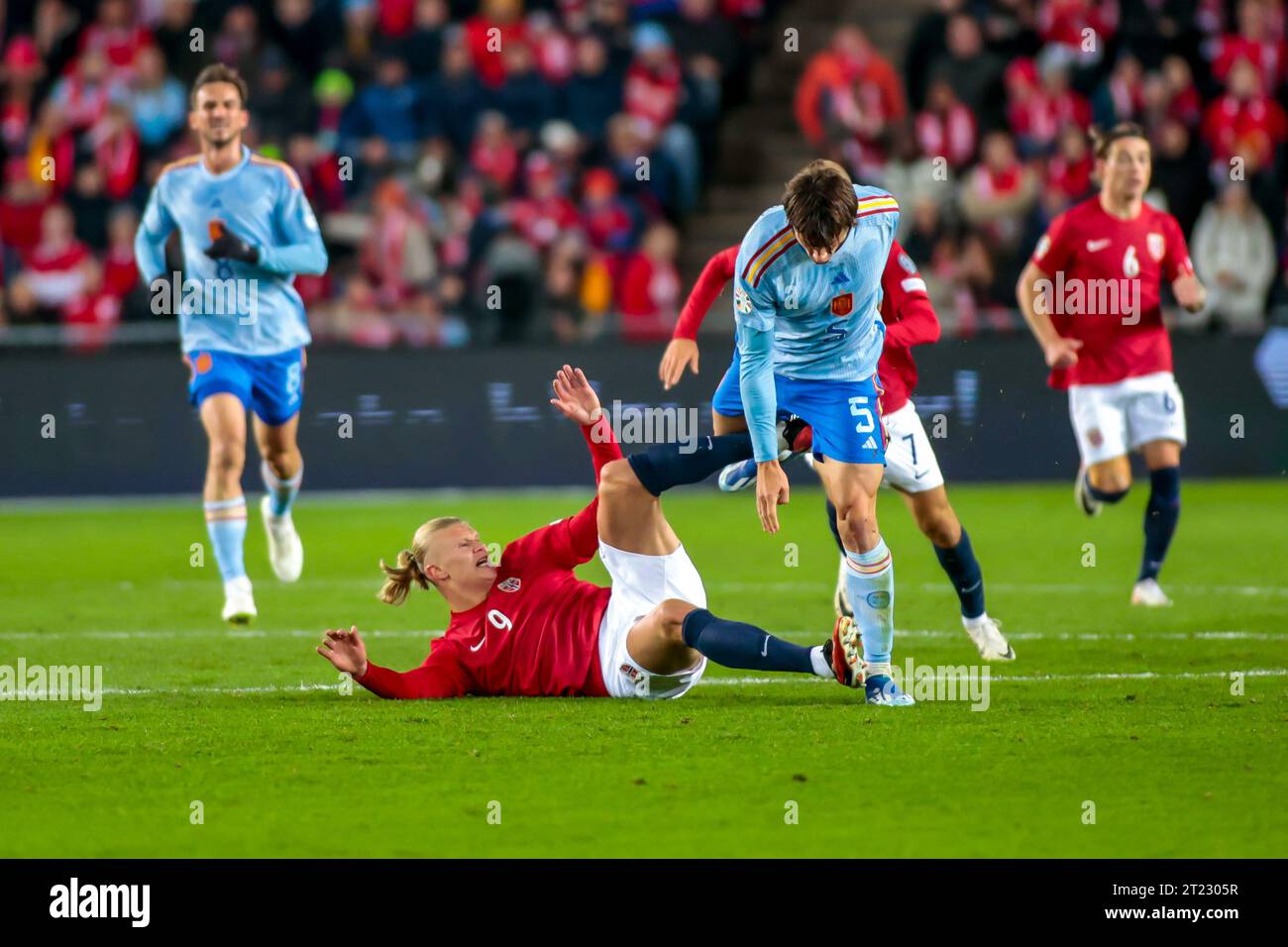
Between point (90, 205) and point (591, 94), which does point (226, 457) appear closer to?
point (90, 205)

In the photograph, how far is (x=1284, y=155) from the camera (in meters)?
18.1

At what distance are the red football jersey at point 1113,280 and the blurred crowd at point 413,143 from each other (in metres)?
6.16

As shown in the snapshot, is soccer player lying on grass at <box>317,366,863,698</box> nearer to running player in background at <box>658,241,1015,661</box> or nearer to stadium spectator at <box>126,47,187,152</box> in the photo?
running player in background at <box>658,241,1015,661</box>

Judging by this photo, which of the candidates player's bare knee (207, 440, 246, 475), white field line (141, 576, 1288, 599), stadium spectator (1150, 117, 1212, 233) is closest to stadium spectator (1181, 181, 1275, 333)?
Answer: stadium spectator (1150, 117, 1212, 233)

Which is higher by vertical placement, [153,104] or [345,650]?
[153,104]

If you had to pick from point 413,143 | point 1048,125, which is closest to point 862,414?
point 1048,125

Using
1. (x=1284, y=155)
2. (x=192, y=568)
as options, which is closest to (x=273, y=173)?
(x=192, y=568)

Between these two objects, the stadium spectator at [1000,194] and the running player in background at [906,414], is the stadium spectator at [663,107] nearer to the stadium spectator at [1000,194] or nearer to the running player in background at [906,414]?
the stadium spectator at [1000,194]

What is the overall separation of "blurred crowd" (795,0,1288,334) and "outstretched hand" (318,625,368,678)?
10.3 m

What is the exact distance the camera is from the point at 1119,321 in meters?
11.1

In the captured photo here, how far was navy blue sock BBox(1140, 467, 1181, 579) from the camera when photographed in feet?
35.1

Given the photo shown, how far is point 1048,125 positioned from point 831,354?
1142 centimetres

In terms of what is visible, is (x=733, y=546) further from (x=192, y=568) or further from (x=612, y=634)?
(x=612, y=634)
